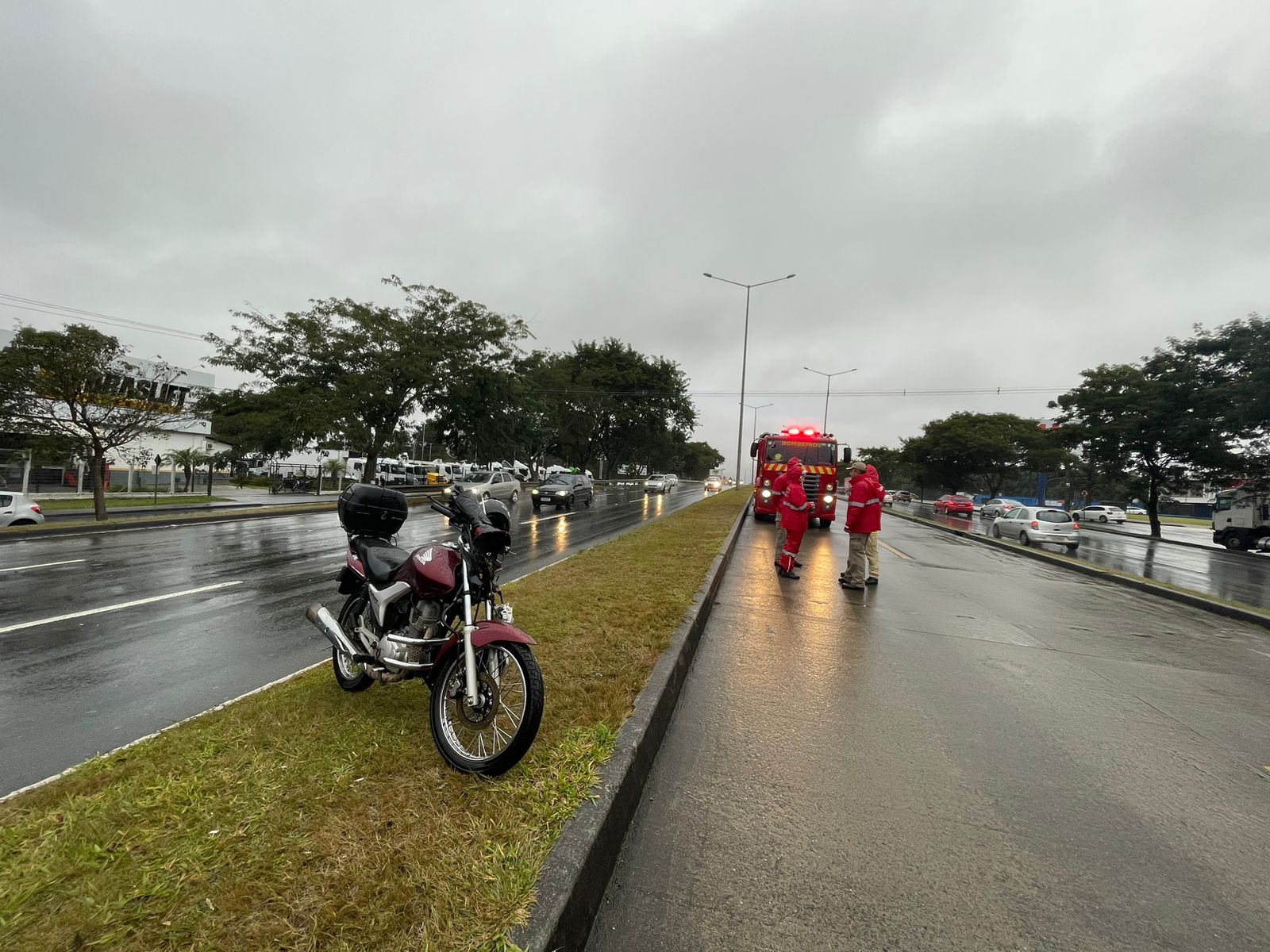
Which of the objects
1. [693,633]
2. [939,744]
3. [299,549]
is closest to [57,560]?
[299,549]

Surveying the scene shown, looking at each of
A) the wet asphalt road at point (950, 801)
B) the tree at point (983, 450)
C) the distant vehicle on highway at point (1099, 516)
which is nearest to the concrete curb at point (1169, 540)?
the distant vehicle on highway at point (1099, 516)

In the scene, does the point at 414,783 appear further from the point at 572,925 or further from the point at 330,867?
the point at 572,925

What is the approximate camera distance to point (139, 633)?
5664mm

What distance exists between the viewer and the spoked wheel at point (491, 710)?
2.79m

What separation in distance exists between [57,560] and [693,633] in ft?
34.2

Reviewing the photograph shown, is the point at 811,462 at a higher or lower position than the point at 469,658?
higher

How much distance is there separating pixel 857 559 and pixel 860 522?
532mm

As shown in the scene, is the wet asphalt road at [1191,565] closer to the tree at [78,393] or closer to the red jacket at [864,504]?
the red jacket at [864,504]

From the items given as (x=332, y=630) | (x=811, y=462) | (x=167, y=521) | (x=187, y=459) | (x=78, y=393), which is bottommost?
(x=167, y=521)

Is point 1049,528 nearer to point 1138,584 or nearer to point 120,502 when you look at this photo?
point 1138,584

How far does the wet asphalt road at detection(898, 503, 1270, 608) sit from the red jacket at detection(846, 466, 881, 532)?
243 inches

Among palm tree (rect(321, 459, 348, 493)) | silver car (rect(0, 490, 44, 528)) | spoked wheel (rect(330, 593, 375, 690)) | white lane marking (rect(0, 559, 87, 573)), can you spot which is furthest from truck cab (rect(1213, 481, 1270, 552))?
palm tree (rect(321, 459, 348, 493))

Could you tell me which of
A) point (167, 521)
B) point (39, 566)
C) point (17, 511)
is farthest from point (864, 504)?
point (17, 511)

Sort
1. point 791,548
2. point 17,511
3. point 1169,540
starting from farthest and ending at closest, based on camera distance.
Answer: point 1169,540, point 17,511, point 791,548
